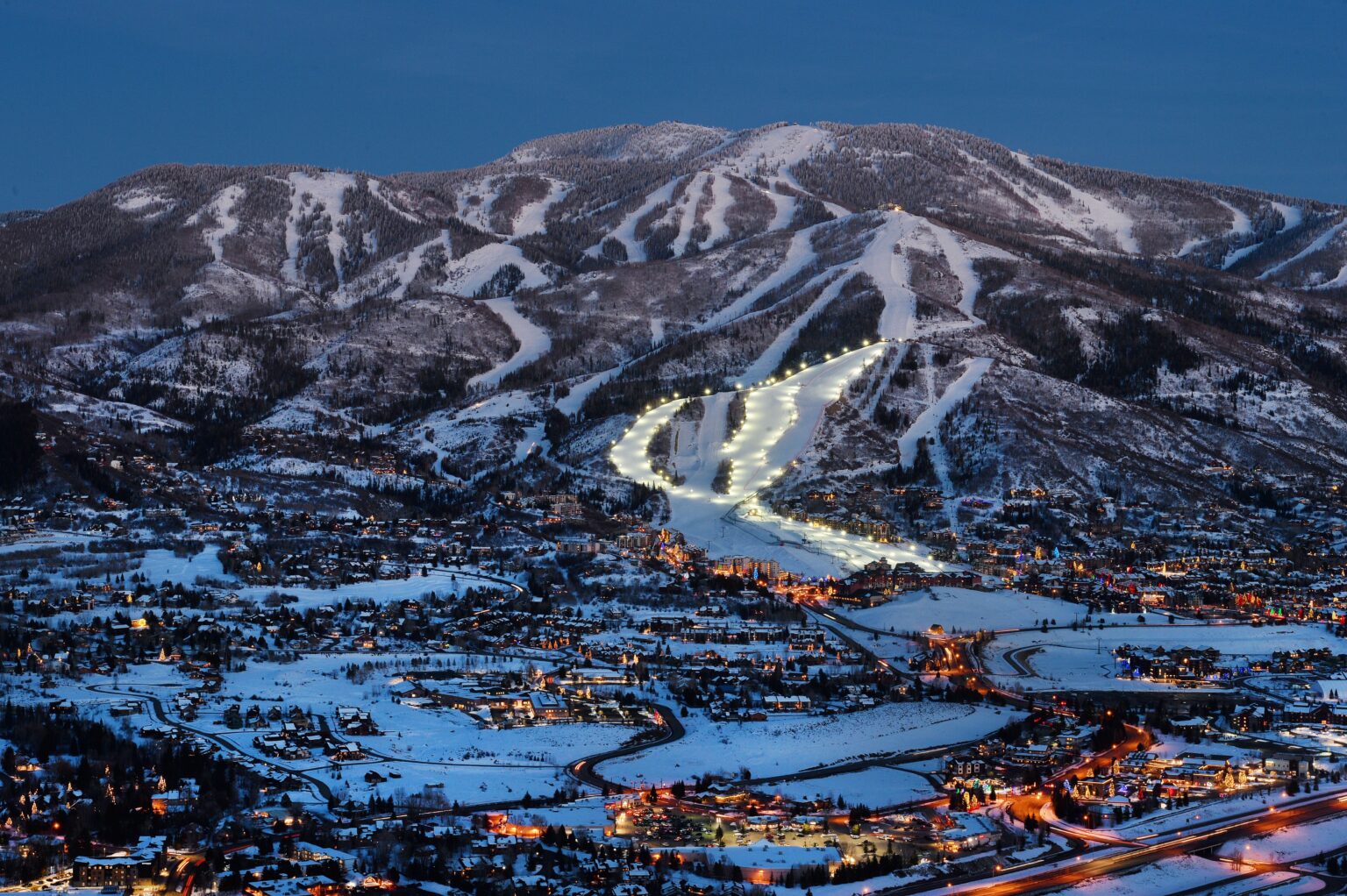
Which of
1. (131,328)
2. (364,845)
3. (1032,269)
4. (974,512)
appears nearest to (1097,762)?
(364,845)

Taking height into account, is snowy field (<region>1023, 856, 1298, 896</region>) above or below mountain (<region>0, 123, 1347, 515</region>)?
below

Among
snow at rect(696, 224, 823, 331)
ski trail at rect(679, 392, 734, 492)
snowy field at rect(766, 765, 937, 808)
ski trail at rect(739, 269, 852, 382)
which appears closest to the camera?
snowy field at rect(766, 765, 937, 808)

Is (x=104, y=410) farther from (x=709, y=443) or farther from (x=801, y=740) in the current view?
(x=801, y=740)

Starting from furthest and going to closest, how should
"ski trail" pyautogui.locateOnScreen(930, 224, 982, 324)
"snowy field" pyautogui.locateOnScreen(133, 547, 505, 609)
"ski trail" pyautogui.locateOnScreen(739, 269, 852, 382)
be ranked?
"ski trail" pyautogui.locateOnScreen(930, 224, 982, 324) → "ski trail" pyautogui.locateOnScreen(739, 269, 852, 382) → "snowy field" pyautogui.locateOnScreen(133, 547, 505, 609)

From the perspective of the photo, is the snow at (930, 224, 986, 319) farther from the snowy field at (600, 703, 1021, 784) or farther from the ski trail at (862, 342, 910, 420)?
the snowy field at (600, 703, 1021, 784)

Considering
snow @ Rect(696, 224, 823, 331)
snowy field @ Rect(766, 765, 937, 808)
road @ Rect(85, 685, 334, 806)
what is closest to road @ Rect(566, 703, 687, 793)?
snowy field @ Rect(766, 765, 937, 808)

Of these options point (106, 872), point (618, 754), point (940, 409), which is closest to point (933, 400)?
point (940, 409)
